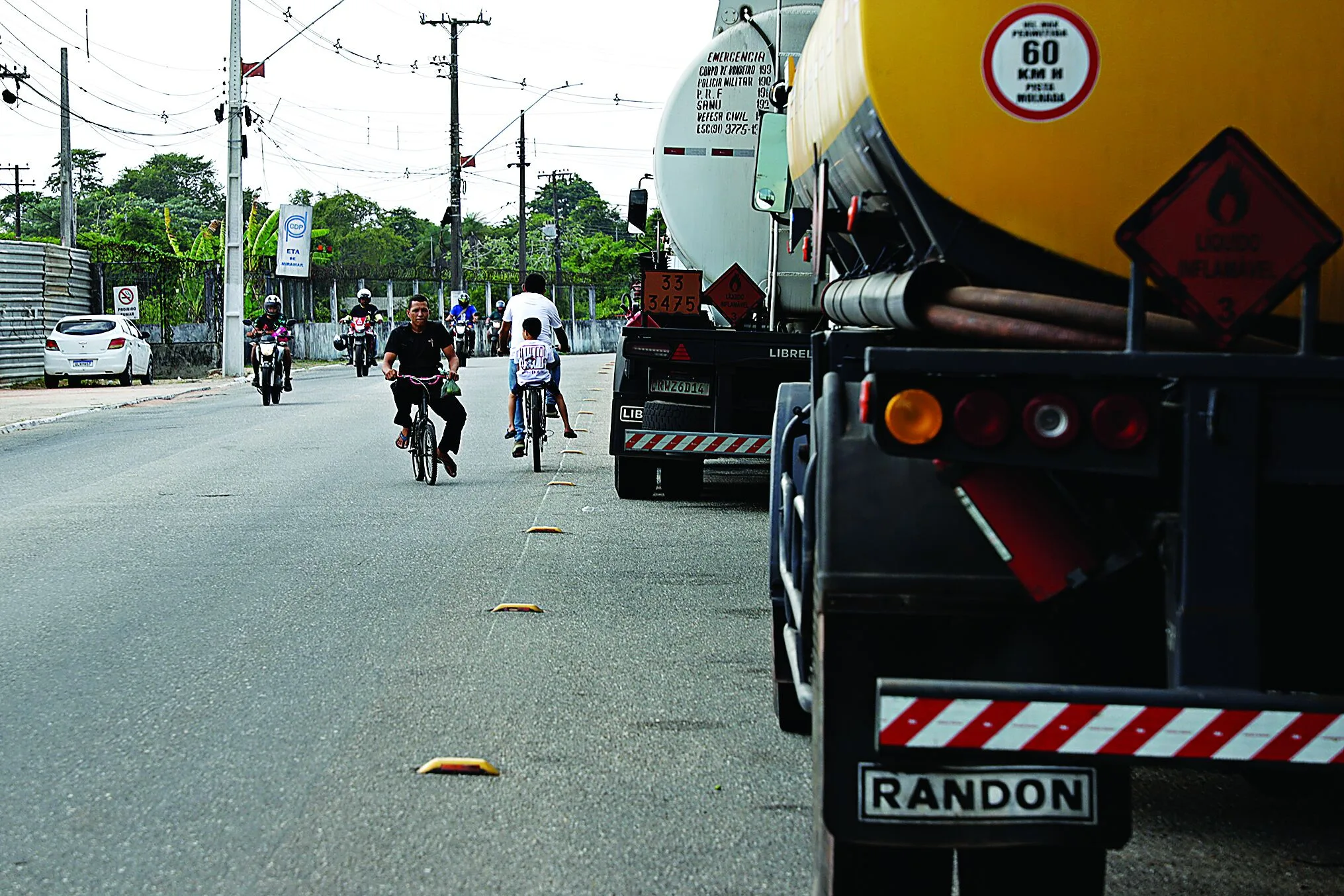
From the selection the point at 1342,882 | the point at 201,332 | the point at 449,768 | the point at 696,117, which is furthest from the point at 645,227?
the point at 201,332

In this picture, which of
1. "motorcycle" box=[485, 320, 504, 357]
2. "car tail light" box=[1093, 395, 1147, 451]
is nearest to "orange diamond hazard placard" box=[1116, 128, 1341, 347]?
"car tail light" box=[1093, 395, 1147, 451]

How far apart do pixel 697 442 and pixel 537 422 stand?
315 centimetres

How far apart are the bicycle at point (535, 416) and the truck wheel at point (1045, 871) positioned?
1166cm

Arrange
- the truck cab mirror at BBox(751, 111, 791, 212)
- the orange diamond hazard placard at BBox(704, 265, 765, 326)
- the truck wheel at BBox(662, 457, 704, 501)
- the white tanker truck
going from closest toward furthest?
the truck cab mirror at BBox(751, 111, 791, 212)
the white tanker truck
the orange diamond hazard placard at BBox(704, 265, 765, 326)
the truck wheel at BBox(662, 457, 704, 501)

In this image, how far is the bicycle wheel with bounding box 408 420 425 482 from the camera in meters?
14.3

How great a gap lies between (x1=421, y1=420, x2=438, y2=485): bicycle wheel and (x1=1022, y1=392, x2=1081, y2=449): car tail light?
11.3 m

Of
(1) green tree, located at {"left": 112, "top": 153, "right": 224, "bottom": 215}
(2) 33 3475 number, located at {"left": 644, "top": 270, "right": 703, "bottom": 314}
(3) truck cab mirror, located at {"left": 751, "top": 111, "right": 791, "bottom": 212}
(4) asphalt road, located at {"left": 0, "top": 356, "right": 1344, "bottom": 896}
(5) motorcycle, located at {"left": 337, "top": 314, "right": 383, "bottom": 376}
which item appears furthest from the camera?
(1) green tree, located at {"left": 112, "top": 153, "right": 224, "bottom": 215}

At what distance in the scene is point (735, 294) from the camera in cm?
1270

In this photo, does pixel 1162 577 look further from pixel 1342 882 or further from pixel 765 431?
pixel 765 431

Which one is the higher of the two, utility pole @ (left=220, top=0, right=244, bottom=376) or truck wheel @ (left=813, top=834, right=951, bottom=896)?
utility pole @ (left=220, top=0, right=244, bottom=376)

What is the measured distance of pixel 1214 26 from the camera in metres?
3.75

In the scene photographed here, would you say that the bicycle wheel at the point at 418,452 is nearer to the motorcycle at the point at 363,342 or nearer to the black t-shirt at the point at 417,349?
the black t-shirt at the point at 417,349

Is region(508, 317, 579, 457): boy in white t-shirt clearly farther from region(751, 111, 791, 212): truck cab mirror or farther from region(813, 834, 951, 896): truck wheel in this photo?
region(813, 834, 951, 896): truck wheel

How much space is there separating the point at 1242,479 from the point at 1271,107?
0.99 metres
